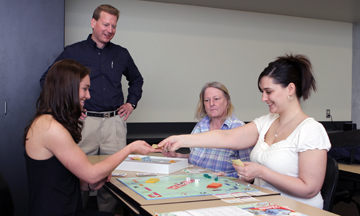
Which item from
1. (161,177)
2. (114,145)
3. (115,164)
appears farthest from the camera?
(114,145)

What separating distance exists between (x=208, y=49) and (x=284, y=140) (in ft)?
9.51

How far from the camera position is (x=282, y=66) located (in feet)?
6.28

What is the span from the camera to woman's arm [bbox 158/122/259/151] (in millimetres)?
2148

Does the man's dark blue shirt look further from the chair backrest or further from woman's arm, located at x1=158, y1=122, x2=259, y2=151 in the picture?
the chair backrest

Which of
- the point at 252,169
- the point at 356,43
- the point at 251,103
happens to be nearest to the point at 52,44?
the point at 252,169

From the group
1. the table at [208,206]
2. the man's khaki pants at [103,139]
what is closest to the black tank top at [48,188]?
the table at [208,206]

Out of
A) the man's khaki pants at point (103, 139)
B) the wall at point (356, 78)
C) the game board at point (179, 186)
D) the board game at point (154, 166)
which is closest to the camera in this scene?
the game board at point (179, 186)

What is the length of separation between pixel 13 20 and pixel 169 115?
210 cm

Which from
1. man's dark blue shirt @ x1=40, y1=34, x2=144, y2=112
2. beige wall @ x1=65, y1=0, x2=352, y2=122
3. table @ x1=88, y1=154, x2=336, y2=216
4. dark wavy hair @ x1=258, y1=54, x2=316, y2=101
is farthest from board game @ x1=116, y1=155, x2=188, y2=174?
beige wall @ x1=65, y1=0, x2=352, y2=122

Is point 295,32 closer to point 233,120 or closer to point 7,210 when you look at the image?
point 233,120

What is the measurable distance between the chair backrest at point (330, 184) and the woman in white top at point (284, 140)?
4 centimetres

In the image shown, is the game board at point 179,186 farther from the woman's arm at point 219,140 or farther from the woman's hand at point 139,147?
the woman's arm at point 219,140

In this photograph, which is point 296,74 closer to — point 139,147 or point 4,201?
point 139,147

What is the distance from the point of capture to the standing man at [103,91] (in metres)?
2.83
